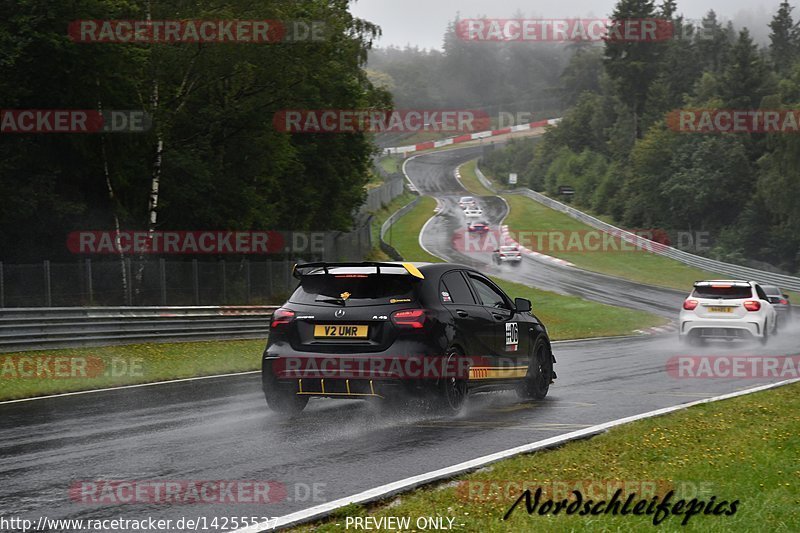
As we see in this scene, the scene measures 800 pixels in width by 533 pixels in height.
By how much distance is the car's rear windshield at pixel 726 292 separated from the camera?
22.4 metres

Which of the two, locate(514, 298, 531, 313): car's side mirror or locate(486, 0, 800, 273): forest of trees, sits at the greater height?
locate(486, 0, 800, 273): forest of trees

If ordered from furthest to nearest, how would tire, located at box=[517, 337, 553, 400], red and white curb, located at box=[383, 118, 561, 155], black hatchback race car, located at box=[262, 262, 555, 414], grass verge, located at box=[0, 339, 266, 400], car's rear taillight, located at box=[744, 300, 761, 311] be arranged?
red and white curb, located at box=[383, 118, 561, 155] → car's rear taillight, located at box=[744, 300, 761, 311] → grass verge, located at box=[0, 339, 266, 400] → tire, located at box=[517, 337, 553, 400] → black hatchback race car, located at box=[262, 262, 555, 414]

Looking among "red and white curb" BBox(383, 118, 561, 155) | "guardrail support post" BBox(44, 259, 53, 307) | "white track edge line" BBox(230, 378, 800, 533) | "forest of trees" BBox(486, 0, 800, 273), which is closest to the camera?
"white track edge line" BBox(230, 378, 800, 533)

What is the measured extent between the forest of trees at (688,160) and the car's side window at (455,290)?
2652 inches

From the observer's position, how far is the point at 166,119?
30375 mm

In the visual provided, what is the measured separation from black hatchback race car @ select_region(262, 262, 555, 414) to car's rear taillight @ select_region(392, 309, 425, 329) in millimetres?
10

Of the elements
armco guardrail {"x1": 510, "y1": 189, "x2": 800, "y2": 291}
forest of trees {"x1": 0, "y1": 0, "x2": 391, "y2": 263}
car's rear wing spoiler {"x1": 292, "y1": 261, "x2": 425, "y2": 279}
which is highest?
forest of trees {"x1": 0, "y1": 0, "x2": 391, "y2": 263}

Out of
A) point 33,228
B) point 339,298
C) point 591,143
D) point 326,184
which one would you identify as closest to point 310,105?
point 326,184

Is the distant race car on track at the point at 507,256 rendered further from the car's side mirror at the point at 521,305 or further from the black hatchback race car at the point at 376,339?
the black hatchback race car at the point at 376,339

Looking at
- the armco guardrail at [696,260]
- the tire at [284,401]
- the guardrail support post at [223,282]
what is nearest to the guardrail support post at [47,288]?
the guardrail support post at [223,282]

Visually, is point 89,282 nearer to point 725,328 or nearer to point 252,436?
point 725,328

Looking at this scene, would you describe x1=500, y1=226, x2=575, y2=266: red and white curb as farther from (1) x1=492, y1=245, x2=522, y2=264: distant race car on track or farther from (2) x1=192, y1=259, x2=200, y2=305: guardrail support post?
(2) x1=192, y1=259, x2=200, y2=305: guardrail support post

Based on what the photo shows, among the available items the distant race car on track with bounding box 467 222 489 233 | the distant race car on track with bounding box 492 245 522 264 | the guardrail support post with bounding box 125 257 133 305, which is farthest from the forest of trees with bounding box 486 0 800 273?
the guardrail support post with bounding box 125 257 133 305

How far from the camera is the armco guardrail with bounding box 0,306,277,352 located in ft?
60.2
